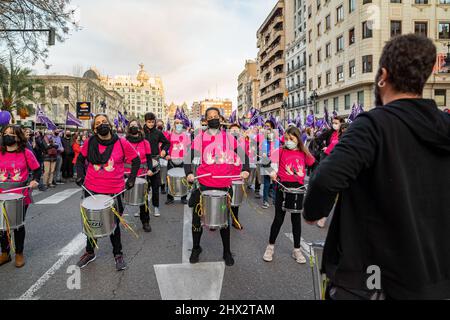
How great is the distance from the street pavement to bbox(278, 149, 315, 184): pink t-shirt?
1172mm

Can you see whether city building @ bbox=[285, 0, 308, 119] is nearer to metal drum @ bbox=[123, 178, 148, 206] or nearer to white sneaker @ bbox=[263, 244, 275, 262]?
metal drum @ bbox=[123, 178, 148, 206]

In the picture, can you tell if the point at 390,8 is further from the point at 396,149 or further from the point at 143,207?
the point at 396,149

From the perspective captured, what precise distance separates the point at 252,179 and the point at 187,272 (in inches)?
225

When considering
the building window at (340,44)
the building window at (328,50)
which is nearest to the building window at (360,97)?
the building window at (340,44)

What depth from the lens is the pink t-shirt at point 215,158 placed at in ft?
14.4

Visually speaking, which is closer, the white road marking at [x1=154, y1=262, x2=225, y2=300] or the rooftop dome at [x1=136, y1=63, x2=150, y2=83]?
the white road marking at [x1=154, y1=262, x2=225, y2=300]

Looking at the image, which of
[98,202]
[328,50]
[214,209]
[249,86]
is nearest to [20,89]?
[328,50]

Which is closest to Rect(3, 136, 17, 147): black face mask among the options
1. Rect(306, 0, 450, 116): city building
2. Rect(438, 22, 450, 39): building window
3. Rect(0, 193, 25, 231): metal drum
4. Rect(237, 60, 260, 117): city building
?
Rect(0, 193, 25, 231): metal drum

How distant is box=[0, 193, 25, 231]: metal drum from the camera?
4078 millimetres

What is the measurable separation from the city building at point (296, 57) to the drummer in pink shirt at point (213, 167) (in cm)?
4533

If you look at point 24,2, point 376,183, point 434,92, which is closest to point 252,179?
point 376,183

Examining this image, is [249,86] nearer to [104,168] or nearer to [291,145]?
[291,145]

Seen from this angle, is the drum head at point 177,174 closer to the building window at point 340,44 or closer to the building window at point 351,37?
the building window at point 351,37

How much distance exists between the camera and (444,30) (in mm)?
32031
